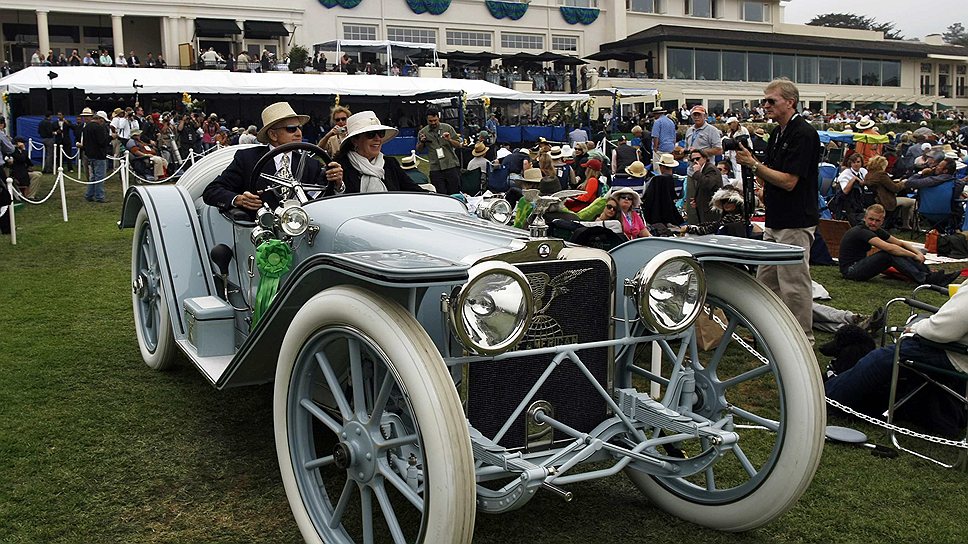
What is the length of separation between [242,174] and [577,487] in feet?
8.97

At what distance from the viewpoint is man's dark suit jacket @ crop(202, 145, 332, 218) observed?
16.5 ft

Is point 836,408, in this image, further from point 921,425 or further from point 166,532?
point 166,532

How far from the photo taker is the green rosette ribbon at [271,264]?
420cm

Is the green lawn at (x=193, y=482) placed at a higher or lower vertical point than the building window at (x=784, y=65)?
lower

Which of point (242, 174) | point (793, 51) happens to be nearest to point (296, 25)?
point (793, 51)

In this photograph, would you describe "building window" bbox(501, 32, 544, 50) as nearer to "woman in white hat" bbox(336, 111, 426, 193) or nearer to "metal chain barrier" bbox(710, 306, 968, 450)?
"woman in white hat" bbox(336, 111, 426, 193)

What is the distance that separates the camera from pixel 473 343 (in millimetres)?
2785

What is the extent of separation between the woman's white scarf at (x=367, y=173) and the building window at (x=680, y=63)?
188 feet

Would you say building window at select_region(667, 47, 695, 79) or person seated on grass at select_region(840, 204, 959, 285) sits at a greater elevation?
building window at select_region(667, 47, 695, 79)

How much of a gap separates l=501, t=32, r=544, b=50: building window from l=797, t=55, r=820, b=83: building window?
69.0ft

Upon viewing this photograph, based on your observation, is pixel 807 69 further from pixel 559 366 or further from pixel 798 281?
pixel 559 366

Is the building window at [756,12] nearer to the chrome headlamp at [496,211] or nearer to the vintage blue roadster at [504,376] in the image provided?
the chrome headlamp at [496,211]

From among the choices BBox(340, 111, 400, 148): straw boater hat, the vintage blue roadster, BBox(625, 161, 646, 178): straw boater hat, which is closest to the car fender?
BBox(340, 111, 400, 148): straw boater hat

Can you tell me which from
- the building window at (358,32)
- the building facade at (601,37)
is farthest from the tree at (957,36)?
the building window at (358,32)
